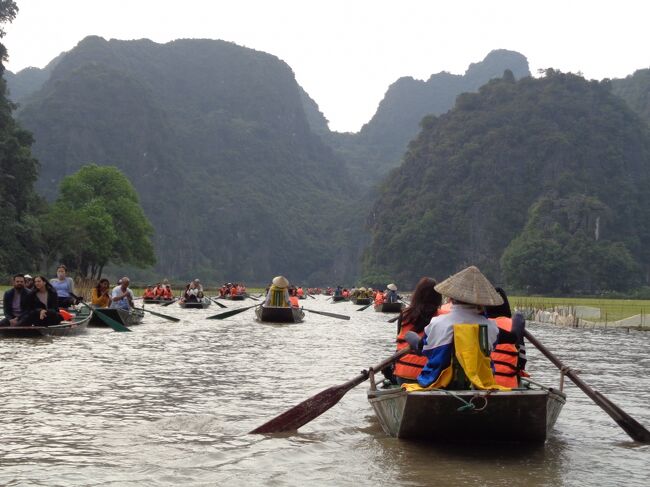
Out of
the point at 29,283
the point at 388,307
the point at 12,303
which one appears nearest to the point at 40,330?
the point at 12,303

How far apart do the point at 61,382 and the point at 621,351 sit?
1295 centimetres

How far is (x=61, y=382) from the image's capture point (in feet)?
34.9

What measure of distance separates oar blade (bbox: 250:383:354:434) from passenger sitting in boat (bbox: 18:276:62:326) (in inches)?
401

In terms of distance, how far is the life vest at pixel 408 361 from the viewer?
766 cm

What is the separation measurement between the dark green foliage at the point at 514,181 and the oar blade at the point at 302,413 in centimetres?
9640

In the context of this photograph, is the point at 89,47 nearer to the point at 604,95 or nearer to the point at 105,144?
the point at 105,144

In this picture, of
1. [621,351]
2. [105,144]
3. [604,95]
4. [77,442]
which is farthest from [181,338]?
[105,144]

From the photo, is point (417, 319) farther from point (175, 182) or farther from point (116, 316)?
point (175, 182)

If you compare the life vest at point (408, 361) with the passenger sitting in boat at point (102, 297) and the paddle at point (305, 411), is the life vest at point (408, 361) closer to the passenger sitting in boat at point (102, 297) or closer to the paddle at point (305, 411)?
the paddle at point (305, 411)

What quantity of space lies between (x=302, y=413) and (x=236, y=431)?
67cm

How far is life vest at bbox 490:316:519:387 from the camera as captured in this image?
7.38m

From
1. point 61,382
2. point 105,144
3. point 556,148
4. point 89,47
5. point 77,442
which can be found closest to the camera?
point 77,442

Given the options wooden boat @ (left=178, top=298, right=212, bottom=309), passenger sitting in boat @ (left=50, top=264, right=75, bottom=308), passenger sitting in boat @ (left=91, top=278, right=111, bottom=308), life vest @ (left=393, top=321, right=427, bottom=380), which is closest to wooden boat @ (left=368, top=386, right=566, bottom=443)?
life vest @ (left=393, top=321, right=427, bottom=380)

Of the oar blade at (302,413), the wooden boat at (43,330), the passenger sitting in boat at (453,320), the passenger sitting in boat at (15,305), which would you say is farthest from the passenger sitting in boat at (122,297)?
the passenger sitting in boat at (453,320)
